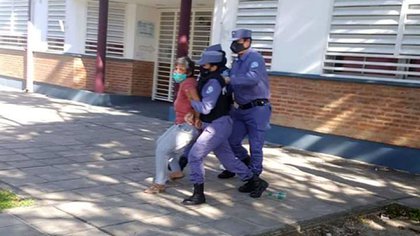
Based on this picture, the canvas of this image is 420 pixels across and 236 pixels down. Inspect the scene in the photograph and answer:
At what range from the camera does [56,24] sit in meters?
15.3

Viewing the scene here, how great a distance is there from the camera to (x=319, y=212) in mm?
5328

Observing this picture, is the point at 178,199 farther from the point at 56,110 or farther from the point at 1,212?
the point at 56,110

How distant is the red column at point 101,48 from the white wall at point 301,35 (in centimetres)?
542

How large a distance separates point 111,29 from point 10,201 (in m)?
10.1

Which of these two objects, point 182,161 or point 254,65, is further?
point 182,161

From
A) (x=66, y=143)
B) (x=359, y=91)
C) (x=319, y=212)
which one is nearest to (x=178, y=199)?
(x=319, y=212)

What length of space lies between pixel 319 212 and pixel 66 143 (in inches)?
173

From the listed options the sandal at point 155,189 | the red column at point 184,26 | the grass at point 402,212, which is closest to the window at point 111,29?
the red column at point 184,26

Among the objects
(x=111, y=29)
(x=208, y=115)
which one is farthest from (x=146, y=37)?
(x=208, y=115)

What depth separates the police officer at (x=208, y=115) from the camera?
5.19 metres

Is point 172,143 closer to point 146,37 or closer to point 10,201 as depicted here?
point 10,201

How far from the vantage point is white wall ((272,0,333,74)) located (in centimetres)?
882

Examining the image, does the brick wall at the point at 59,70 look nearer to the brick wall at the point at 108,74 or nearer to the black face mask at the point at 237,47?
the brick wall at the point at 108,74

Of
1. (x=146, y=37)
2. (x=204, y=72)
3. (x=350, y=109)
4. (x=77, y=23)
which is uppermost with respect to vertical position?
(x=77, y=23)
